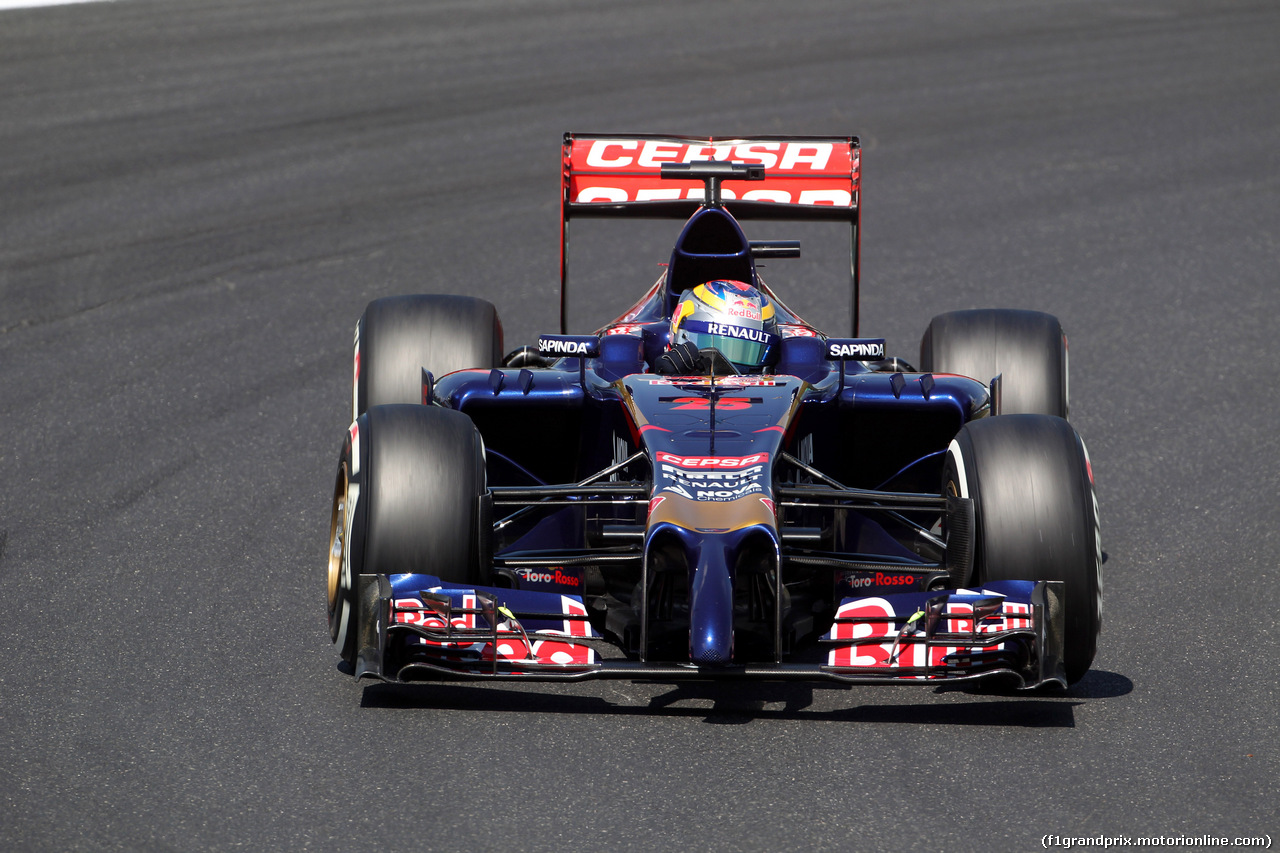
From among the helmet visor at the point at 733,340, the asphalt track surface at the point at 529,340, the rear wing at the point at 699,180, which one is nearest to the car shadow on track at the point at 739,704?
the asphalt track surface at the point at 529,340

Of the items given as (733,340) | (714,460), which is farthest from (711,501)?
(733,340)

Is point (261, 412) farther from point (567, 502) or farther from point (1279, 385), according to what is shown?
point (1279, 385)

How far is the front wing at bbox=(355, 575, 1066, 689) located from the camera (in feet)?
18.1

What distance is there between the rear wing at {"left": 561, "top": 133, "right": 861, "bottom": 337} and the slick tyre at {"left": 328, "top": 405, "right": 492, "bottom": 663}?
2.94 metres

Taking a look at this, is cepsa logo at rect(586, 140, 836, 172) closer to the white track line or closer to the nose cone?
the nose cone

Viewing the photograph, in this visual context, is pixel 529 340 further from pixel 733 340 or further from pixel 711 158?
pixel 733 340

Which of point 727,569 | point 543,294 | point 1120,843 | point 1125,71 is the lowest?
point 1120,843

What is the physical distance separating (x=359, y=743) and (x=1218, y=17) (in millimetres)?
18379

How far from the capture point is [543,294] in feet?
39.4

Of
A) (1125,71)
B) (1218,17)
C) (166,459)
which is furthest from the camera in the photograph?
(1218,17)

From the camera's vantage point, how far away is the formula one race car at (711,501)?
564 cm

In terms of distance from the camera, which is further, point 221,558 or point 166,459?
point 166,459

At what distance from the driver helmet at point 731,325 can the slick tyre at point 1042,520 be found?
1376 mm

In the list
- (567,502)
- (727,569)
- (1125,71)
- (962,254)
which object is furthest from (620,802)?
(1125,71)
